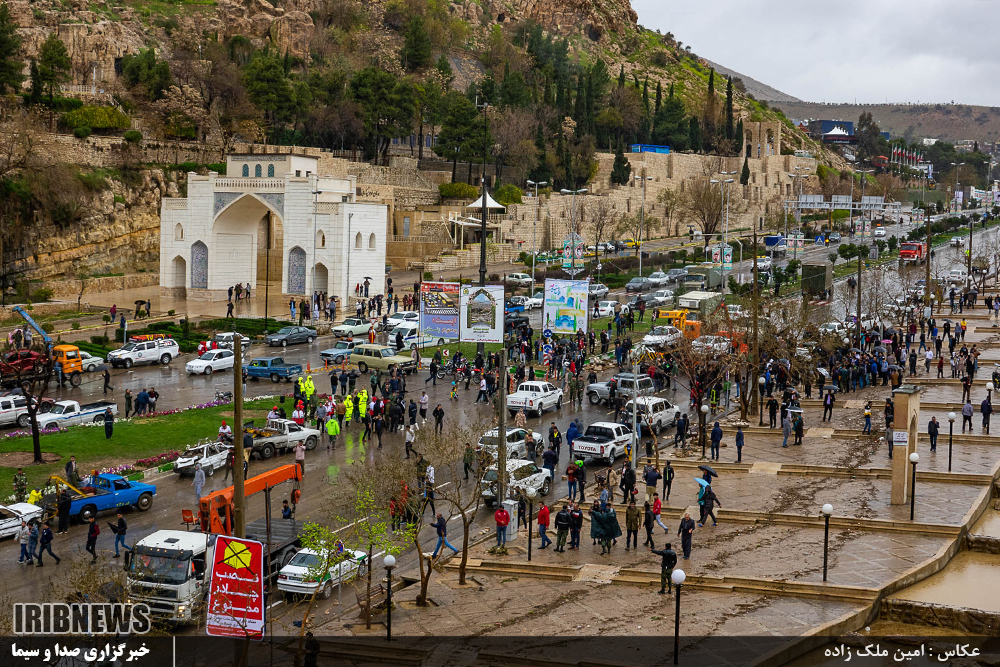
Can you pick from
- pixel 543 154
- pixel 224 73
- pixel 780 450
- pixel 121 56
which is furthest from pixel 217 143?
pixel 780 450

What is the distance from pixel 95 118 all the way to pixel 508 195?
27.9 meters

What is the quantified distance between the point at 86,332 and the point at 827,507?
36572 mm

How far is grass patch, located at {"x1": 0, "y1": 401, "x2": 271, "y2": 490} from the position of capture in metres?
28.8

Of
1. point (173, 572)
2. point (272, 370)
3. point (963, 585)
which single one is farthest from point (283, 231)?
point (963, 585)

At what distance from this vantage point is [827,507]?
19.6 m

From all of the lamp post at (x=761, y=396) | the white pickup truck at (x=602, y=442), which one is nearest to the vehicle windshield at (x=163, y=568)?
the white pickup truck at (x=602, y=442)

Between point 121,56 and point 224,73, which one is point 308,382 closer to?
point 224,73

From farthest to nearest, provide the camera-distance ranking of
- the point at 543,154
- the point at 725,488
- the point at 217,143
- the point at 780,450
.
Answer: the point at 543,154, the point at 217,143, the point at 780,450, the point at 725,488

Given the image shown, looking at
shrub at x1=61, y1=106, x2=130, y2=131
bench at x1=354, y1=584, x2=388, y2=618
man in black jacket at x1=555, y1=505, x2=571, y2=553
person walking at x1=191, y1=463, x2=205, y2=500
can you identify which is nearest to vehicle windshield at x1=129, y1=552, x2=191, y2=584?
bench at x1=354, y1=584, x2=388, y2=618

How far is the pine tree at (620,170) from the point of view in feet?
311

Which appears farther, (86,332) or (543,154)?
(543,154)

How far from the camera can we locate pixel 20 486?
86.1 ft

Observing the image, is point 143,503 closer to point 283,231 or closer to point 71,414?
point 71,414

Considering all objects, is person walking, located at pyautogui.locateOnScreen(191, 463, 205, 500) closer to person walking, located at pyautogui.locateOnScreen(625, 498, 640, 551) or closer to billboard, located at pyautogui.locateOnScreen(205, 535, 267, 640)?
person walking, located at pyautogui.locateOnScreen(625, 498, 640, 551)
